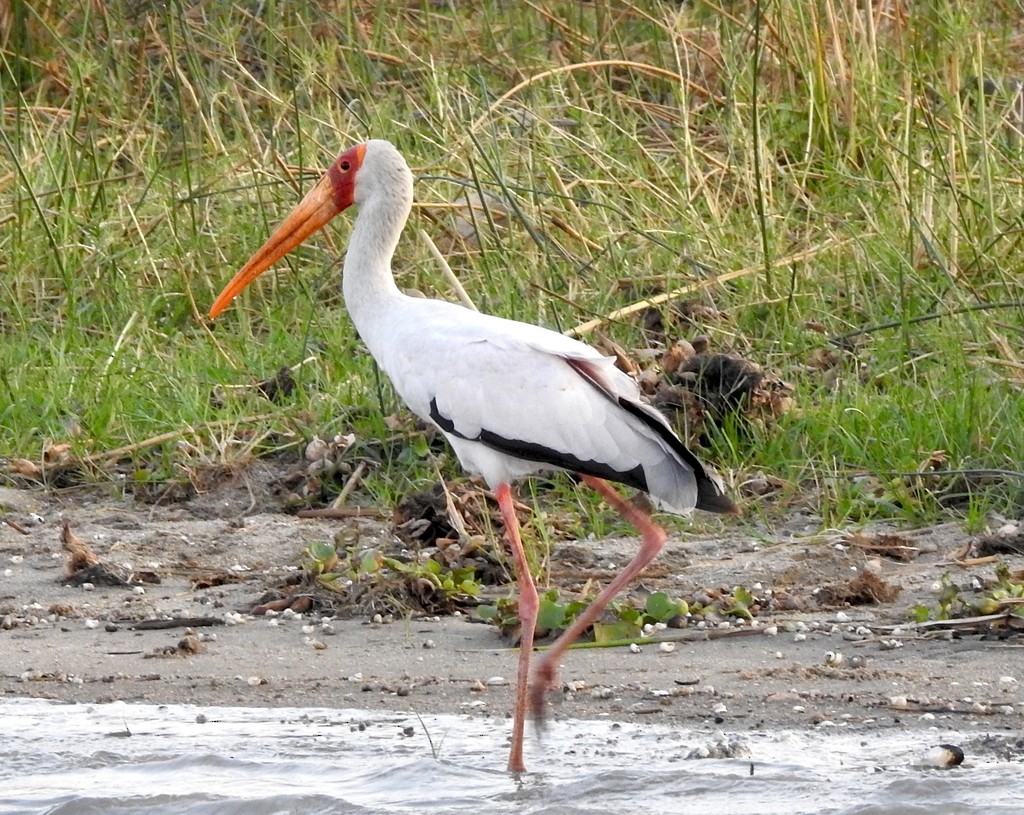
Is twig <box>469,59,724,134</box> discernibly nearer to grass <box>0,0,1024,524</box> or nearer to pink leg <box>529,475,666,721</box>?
grass <box>0,0,1024,524</box>

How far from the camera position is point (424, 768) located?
151 inches

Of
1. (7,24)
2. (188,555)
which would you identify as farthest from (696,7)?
(188,555)

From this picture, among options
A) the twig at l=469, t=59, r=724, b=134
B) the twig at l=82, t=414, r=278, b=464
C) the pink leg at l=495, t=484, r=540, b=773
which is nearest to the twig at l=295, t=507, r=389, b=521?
the twig at l=82, t=414, r=278, b=464

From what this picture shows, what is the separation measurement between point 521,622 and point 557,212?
2.78 metres

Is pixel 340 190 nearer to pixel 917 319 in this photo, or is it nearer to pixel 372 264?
pixel 372 264

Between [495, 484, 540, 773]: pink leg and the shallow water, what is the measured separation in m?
0.07

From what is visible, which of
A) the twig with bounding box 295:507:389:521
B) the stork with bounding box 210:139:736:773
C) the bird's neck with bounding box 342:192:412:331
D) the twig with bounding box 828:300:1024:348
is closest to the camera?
the stork with bounding box 210:139:736:773

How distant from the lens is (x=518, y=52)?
27.9 ft

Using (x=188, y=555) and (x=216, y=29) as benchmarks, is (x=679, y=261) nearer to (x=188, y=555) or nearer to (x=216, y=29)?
(x=188, y=555)

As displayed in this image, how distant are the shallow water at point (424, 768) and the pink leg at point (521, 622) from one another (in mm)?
69

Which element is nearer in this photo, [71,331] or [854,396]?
[854,396]

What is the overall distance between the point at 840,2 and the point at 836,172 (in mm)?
981

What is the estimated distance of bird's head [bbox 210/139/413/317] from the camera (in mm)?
4840

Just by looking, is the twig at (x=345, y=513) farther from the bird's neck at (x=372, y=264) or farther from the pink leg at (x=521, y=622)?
the pink leg at (x=521, y=622)
